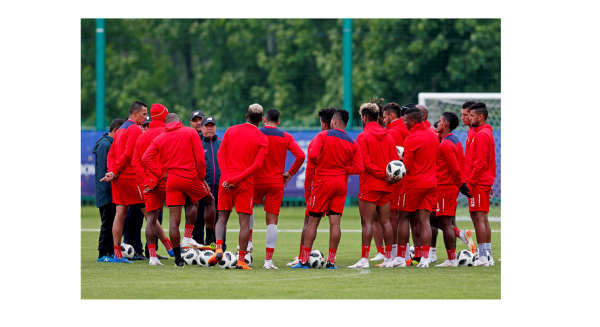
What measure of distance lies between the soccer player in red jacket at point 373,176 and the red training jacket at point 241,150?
52.8 inches

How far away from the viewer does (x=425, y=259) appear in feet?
31.2

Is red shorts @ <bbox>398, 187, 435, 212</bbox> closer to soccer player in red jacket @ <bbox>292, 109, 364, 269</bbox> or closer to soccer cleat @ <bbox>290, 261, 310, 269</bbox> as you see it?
soccer player in red jacket @ <bbox>292, 109, 364, 269</bbox>

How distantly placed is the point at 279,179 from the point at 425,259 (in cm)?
226

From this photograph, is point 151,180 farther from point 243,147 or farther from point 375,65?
point 375,65

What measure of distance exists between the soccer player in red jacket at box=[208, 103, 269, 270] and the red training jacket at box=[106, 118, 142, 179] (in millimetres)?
1551

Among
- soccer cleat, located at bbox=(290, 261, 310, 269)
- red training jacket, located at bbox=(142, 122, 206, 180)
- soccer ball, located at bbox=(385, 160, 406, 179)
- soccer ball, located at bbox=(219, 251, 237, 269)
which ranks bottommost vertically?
soccer cleat, located at bbox=(290, 261, 310, 269)

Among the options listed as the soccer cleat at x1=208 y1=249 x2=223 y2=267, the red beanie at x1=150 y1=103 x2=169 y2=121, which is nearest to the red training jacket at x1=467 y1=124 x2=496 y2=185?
the soccer cleat at x1=208 y1=249 x2=223 y2=267

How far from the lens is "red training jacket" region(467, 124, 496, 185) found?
9.68 m

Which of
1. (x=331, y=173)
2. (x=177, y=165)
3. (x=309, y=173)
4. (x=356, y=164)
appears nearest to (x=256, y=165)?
(x=309, y=173)

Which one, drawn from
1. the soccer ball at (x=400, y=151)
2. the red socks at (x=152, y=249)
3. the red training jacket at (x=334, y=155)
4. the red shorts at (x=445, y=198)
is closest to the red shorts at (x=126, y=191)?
the red socks at (x=152, y=249)

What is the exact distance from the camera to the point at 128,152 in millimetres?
9820

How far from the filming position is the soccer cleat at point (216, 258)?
30.2 feet

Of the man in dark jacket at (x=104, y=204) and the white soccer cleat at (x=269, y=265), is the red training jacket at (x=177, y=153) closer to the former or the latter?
the man in dark jacket at (x=104, y=204)
